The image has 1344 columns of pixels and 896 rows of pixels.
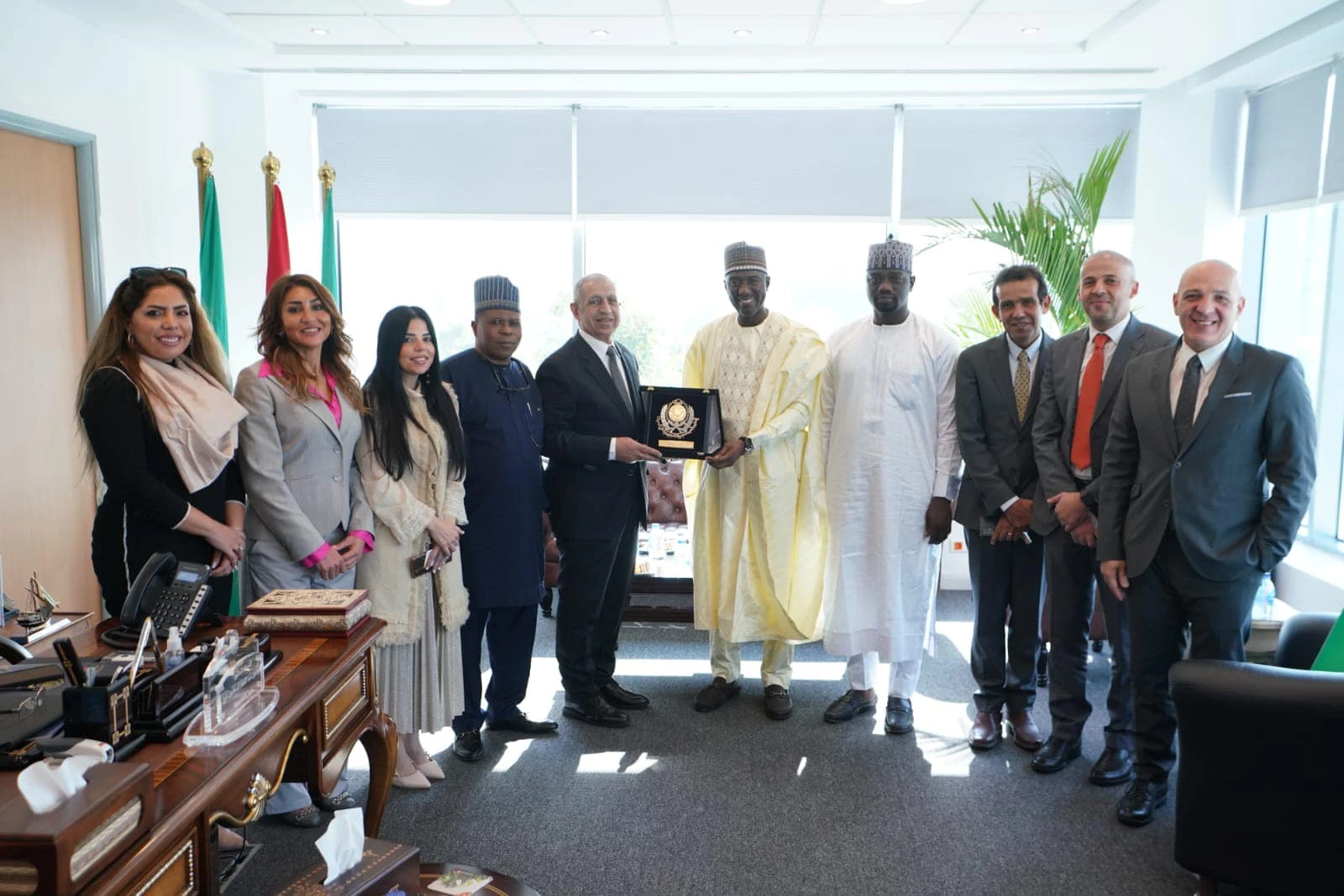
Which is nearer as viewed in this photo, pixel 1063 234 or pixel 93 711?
pixel 93 711

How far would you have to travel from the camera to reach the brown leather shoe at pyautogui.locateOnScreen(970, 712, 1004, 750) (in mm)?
3428

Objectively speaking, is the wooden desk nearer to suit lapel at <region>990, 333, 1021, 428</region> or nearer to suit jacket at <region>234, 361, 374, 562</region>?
suit jacket at <region>234, 361, 374, 562</region>

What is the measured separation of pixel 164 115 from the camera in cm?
480

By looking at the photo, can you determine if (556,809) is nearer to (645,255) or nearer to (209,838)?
(209,838)

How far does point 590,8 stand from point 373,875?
152 inches

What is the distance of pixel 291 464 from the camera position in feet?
9.00

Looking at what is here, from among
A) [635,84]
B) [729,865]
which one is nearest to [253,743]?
[729,865]

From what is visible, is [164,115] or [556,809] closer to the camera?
[556,809]

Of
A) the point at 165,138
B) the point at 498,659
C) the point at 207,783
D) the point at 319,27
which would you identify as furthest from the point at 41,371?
the point at 207,783

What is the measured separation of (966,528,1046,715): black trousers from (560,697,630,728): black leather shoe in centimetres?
136

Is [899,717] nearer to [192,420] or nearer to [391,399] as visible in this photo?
[391,399]

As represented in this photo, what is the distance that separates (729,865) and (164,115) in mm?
4543

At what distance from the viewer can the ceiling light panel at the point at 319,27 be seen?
14.6 feet

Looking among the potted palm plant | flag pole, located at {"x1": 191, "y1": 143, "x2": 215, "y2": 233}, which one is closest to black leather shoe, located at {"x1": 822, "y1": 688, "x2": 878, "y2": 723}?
the potted palm plant
